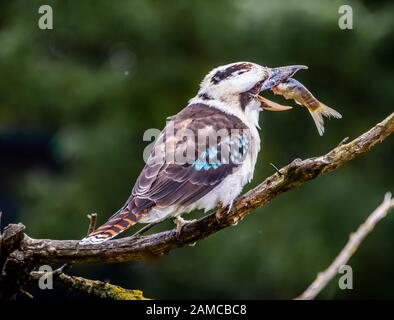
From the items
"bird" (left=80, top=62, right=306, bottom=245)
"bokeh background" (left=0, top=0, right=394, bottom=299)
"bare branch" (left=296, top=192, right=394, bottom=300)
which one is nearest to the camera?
"bare branch" (left=296, top=192, right=394, bottom=300)

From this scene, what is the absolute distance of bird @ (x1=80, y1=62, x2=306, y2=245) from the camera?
5027 millimetres

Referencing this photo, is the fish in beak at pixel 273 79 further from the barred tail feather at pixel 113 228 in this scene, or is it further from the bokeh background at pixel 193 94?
the bokeh background at pixel 193 94

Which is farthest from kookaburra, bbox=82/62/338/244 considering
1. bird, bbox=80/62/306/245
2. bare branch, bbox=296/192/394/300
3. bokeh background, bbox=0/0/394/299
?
bokeh background, bbox=0/0/394/299

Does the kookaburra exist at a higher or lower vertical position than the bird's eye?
lower

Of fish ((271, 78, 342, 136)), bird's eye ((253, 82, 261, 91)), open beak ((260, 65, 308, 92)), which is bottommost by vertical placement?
fish ((271, 78, 342, 136))

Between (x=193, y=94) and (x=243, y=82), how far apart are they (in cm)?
598

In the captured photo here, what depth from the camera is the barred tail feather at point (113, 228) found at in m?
4.64

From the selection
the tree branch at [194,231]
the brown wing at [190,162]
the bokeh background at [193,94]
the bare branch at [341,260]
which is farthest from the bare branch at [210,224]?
the bokeh background at [193,94]

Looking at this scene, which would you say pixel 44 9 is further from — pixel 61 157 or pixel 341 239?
pixel 341 239

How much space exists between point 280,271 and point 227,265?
0.62 m

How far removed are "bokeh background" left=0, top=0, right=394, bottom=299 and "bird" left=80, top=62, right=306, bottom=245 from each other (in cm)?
460

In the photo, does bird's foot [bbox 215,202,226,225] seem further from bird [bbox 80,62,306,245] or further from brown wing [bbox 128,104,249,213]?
brown wing [bbox 128,104,249,213]

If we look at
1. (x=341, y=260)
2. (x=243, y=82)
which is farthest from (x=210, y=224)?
(x=341, y=260)
